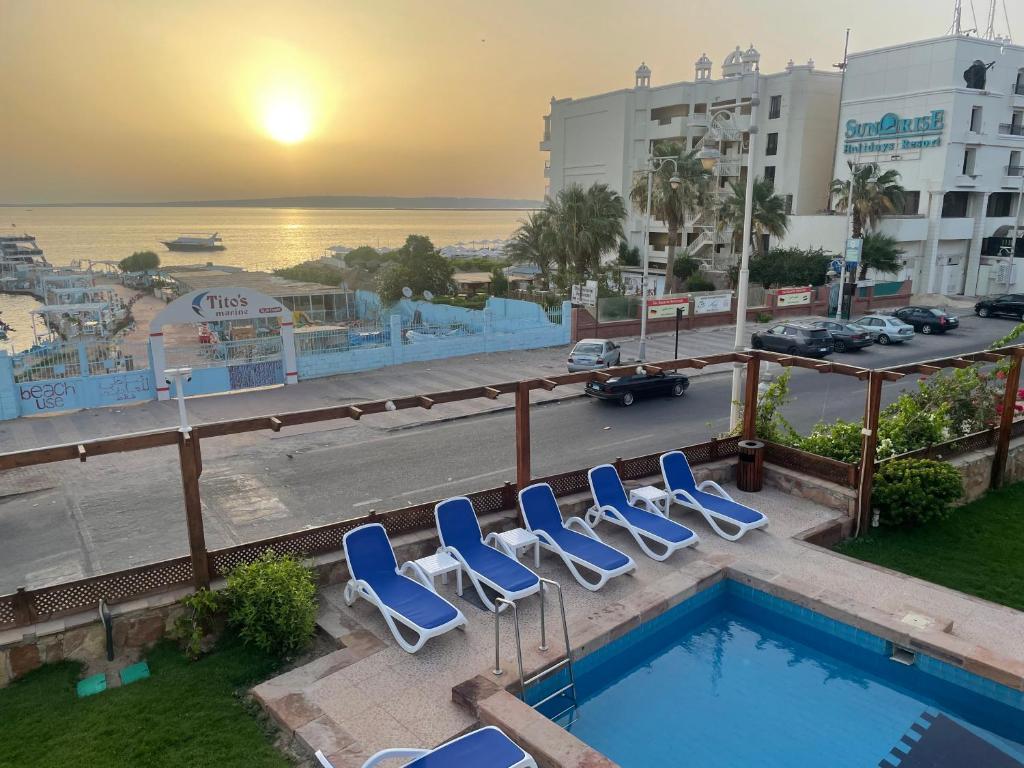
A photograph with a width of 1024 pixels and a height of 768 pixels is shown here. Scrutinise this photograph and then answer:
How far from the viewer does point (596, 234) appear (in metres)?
39.8

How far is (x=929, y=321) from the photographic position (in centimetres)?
3547

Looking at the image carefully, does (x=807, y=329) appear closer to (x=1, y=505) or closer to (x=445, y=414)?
(x=445, y=414)

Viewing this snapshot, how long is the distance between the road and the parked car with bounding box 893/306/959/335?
584 inches

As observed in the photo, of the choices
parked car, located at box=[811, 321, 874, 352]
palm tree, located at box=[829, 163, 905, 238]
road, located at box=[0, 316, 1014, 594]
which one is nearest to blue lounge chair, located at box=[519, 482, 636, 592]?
road, located at box=[0, 316, 1014, 594]

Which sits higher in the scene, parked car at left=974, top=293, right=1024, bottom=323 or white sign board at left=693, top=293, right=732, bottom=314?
white sign board at left=693, top=293, right=732, bottom=314

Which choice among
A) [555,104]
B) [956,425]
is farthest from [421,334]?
[555,104]

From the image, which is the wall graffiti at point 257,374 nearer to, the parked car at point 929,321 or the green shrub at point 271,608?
the green shrub at point 271,608

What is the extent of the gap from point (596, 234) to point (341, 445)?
25.3 meters

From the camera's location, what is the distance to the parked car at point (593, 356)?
24719 mm

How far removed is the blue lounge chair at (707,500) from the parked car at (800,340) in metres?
18.8

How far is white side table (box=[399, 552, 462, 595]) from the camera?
28.8 feet

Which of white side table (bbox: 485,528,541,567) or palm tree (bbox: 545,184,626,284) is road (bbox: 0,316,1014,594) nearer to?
white side table (bbox: 485,528,541,567)

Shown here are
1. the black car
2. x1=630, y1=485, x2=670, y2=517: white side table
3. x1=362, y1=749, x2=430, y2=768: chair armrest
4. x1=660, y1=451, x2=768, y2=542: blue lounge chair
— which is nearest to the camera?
x1=362, y1=749, x2=430, y2=768: chair armrest

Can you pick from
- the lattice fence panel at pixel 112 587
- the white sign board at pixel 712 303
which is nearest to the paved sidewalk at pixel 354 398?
the white sign board at pixel 712 303
